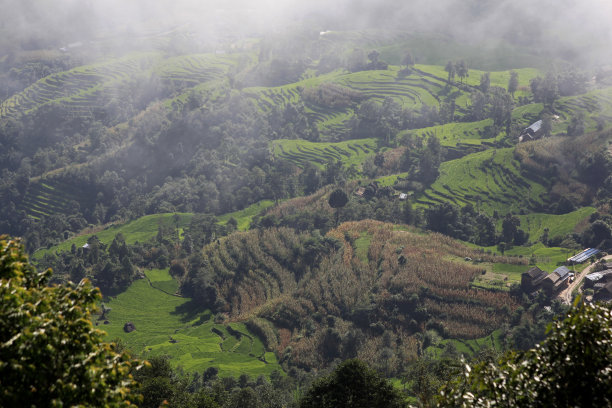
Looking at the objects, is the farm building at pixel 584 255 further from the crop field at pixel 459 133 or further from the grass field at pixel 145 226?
the grass field at pixel 145 226

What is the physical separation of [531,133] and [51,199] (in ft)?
509

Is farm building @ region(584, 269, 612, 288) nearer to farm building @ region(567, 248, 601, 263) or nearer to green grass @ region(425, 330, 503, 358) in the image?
farm building @ region(567, 248, 601, 263)

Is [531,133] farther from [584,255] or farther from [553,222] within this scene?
[584,255]

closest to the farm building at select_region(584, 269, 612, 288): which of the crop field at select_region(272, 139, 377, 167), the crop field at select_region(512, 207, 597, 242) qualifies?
the crop field at select_region(512, 207, 597, 242)

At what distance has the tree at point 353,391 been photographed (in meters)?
42.7

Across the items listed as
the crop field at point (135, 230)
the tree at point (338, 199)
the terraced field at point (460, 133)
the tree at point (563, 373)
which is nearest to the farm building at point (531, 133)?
the terraced field at point (460, 133)

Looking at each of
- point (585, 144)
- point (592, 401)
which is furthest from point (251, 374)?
point (585, 144)

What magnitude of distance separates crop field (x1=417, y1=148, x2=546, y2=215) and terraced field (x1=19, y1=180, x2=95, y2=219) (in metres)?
115

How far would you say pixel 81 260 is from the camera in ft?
407

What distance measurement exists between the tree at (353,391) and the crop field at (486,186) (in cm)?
8838

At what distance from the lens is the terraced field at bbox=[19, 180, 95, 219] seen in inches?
6732

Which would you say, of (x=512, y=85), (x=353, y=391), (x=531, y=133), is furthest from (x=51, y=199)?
(x=512, y=85)

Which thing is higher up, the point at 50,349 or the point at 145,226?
the point at 50,349

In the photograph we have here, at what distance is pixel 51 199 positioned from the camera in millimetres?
174125
